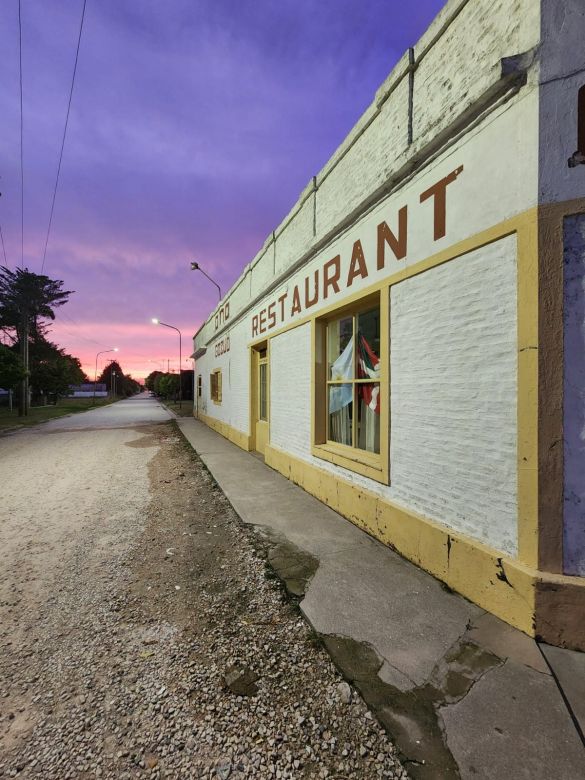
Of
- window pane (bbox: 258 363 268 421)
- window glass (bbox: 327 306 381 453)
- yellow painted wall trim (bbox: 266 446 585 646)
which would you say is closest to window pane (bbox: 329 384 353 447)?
window glass (bbox: 327 306 381 453)

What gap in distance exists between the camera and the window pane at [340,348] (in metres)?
5.01

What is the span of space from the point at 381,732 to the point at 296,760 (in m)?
0.44

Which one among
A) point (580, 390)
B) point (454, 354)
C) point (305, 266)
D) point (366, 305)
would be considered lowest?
point (580, 390)

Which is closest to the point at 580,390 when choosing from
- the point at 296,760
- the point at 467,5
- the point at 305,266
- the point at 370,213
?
the point at 296,760

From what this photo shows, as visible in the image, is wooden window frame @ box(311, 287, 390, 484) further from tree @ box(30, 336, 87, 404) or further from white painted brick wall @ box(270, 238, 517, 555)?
tree @ box(30, 336, 87, 404)

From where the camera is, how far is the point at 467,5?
2.95 m

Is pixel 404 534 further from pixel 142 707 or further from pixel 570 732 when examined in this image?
pixel 142 707

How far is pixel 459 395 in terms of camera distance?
9.80 feet

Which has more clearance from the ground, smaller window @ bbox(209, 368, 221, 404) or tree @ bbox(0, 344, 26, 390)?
tree @ bbox(0, 344, 26, 390)

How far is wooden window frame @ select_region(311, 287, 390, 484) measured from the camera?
384 cm

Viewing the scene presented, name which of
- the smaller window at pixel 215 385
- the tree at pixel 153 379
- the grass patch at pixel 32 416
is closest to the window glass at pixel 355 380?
the smaller window at pixel 215 385

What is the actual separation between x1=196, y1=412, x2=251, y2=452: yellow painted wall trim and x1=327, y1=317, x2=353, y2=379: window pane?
447 cm

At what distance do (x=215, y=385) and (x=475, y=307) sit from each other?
487 inches

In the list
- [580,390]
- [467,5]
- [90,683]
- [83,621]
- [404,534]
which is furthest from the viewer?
[404,534]
